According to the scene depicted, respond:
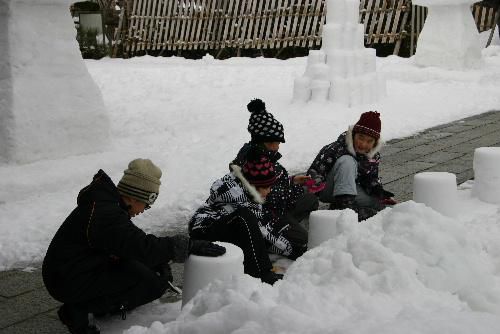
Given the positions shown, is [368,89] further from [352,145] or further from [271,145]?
[271,145]

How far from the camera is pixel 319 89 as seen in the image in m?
8.77

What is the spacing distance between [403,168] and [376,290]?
376 cm

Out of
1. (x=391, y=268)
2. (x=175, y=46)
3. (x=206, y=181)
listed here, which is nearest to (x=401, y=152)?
(x=206, y=181)

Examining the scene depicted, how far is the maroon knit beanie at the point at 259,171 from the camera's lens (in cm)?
361

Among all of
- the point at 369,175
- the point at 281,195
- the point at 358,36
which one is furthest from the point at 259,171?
the point at 358,36

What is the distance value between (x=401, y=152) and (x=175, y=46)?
1076 centimetres

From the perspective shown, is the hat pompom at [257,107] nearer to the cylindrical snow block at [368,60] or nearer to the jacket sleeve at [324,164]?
the jacket sleeve at [324,164]

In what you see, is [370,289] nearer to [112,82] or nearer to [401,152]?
[401,152]

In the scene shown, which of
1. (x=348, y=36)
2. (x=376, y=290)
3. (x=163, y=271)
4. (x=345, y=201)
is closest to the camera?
(x=376, y=290)

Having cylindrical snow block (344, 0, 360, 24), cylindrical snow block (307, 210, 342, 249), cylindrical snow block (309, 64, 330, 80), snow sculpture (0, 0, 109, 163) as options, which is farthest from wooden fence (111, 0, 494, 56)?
cylindrical snow block (307, 210, 342, 249)

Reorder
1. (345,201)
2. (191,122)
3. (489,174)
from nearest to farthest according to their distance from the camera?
(345,201) → (489,174) → (191,122)

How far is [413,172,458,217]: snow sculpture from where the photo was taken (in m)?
4.36

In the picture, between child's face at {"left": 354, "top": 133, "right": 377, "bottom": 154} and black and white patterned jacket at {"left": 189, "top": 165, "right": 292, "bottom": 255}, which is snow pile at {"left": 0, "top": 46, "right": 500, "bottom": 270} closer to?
black and white patterned jacket at {"left": 189, "top": 165, "right": 292, "bottom": 255}

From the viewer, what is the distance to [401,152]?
663 centimetres
